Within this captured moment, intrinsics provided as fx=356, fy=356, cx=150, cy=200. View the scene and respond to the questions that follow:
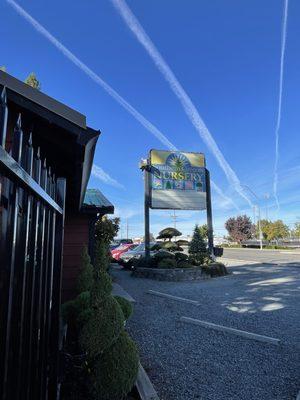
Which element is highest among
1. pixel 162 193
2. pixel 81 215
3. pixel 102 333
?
pixel 162 193

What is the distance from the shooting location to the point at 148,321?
7785 mm

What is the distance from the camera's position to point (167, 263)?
646 inches

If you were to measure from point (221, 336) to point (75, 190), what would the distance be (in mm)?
3834

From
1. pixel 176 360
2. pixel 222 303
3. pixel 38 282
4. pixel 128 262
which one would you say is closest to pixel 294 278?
pixel 222 303

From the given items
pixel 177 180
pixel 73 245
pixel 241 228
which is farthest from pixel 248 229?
pixel 73 245

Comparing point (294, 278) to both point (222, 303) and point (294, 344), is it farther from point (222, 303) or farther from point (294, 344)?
point (294, 344)

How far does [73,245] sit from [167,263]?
8.15 metres

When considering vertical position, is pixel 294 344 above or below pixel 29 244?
below

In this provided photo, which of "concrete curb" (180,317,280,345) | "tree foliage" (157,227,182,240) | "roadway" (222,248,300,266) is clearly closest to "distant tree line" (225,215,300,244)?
"roadway" (222,248,300,266)

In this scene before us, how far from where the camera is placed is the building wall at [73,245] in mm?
8570

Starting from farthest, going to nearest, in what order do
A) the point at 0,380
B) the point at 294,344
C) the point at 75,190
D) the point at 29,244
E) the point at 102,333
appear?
the point at 75,190 < the point at 294,344 < the point at 102,333 < the point at 29,244 < the point at 0,380

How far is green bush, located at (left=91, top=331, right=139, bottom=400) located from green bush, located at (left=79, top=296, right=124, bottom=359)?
0.32ft

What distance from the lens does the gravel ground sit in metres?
4.34

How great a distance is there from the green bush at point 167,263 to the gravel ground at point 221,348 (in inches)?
189
